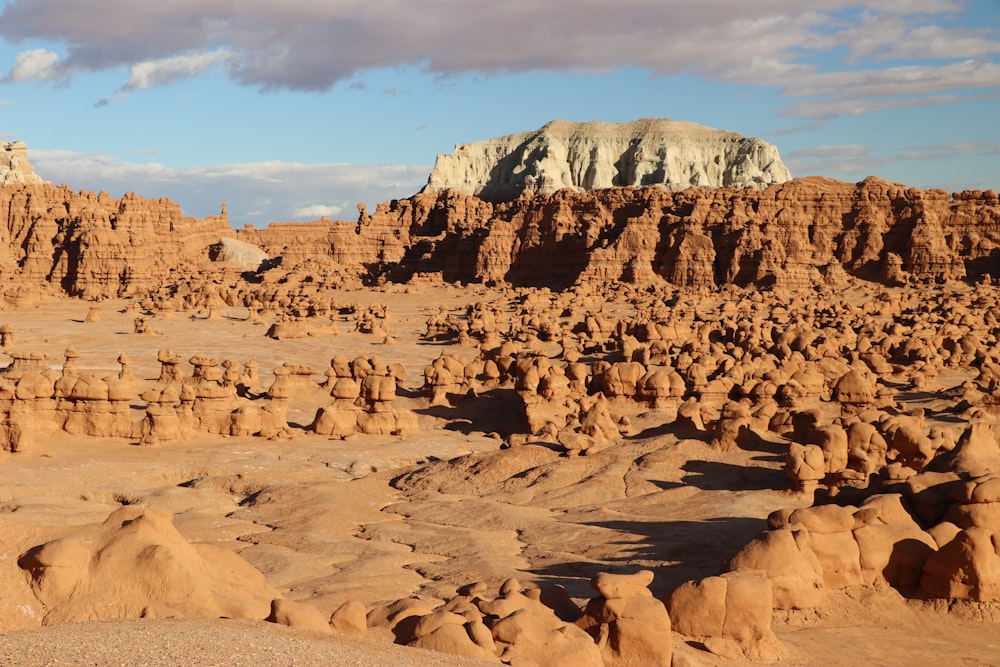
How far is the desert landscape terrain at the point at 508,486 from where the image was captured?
7848 millimetres

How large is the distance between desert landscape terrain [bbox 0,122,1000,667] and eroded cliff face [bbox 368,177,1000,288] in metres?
6.02

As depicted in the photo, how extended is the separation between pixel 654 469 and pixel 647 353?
474 inches

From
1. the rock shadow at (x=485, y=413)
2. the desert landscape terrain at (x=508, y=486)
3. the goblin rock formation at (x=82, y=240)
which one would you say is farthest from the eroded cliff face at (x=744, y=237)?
the rock shadow at (x=485, y=413)

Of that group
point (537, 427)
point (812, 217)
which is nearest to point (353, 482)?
point (537, 427)

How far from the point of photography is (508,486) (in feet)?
52.7

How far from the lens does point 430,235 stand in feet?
264

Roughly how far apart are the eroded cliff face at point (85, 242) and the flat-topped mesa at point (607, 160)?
1076 inches

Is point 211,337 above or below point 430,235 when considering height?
below

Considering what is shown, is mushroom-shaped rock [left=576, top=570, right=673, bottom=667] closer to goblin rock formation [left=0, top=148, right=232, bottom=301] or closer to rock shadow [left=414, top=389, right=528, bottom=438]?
rock shadow [left=414, top=389, right=528, bottom=438]

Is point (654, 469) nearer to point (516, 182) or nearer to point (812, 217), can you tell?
point (812, 217)

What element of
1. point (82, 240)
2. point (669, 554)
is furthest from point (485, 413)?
point (82, 240)

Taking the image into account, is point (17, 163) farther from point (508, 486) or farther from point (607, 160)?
point (508, 486)

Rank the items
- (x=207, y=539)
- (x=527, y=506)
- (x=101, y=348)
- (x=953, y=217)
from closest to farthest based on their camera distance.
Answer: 1. (x=207, y=539)
2. (x=527, y=506)
3. (x=101, y=348)
4. (x=953, y=217)

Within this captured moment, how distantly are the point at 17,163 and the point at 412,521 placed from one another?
2649 inches
